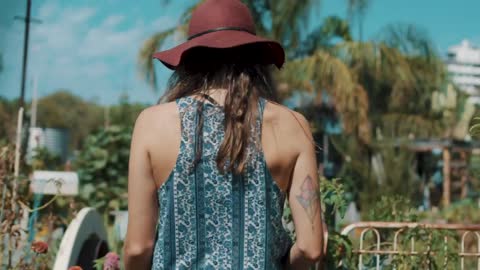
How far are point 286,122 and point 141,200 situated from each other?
1.18 ft

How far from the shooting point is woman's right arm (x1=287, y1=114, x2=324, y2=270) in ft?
5.66

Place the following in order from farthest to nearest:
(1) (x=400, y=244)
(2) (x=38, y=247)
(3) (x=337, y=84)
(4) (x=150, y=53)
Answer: (3) (x=337, y=84)
(4) (x=150, y=53)
(1) (x=400, y=244)
(2) (x=38, y=247)

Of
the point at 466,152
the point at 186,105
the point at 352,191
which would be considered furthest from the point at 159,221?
the point at 466,152

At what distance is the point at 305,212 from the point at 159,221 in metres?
0.32

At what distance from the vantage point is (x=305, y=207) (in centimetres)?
176

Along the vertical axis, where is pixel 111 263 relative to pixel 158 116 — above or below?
below

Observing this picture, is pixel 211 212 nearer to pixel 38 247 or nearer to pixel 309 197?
pixel 309 197

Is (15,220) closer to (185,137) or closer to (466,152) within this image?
(185,137)

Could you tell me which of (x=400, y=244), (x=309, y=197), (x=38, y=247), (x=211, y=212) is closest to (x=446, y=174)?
(x=400, y=244)

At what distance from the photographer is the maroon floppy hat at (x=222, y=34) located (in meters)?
1.77

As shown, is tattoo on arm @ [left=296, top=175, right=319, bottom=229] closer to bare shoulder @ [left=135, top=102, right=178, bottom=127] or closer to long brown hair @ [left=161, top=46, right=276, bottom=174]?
long brown hair @ [left=161, top=46, right=276, bottom=174]

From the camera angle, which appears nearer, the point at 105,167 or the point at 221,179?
the point at 221,179

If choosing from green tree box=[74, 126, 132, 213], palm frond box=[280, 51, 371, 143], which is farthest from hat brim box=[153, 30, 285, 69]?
palm frond box=[280, 51, 371, 143]

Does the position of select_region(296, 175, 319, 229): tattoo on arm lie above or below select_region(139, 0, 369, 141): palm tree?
below
